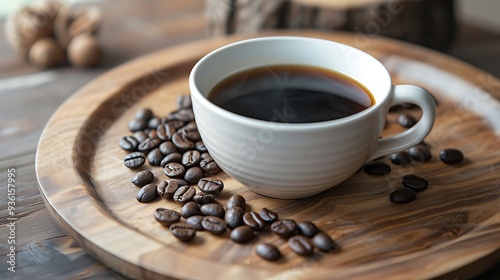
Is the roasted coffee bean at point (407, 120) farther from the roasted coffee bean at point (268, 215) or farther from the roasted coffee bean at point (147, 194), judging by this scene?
the roasted coffee bean at point (147, 194)

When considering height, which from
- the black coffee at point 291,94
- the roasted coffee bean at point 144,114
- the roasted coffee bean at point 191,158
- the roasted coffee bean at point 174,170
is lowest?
the roasted coffee bean at point 144,114

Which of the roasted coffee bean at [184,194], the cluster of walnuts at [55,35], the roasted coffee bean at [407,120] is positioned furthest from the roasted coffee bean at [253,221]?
the cluster of walnuts at [55,35]

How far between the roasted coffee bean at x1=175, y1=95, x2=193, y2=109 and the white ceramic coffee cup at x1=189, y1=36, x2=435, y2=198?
23cm

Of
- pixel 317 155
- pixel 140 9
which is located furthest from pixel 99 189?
pixel 140 9

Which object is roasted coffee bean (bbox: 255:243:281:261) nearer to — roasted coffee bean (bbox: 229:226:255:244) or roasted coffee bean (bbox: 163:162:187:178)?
roasted coffee bean (bbox: 229:226:255:244)

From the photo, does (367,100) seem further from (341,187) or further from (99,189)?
(99,189)

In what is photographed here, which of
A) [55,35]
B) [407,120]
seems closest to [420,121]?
[407,120]

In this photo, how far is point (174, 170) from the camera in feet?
3.76

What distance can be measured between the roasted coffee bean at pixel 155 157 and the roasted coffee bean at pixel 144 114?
0.15 metres

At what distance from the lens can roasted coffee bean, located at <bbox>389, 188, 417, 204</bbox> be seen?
1.08 metres

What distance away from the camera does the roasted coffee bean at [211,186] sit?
3.57 feet

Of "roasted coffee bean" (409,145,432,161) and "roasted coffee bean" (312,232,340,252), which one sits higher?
"roasted coffee bean" (312,232,340,252)

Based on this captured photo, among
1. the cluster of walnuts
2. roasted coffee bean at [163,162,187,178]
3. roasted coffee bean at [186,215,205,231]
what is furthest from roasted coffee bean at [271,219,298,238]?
the cluster of walnuts

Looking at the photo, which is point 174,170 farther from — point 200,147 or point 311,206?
point 311,206
